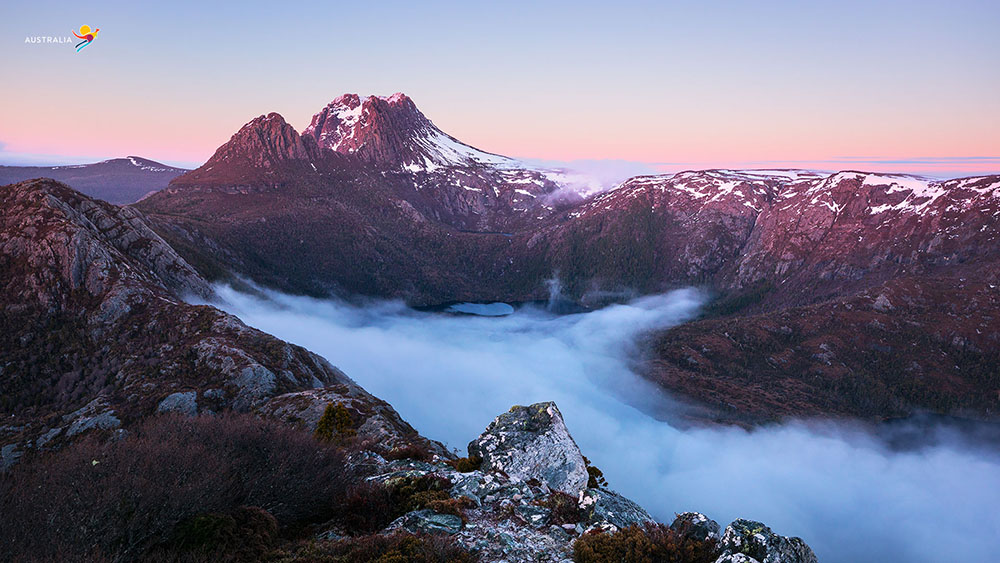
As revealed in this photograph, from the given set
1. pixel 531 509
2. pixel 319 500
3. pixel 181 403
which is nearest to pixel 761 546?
pixel 531 509

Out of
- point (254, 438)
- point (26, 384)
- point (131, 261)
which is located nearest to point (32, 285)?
point (131, 261)

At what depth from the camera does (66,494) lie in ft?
52.8

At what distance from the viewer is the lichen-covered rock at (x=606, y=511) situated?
17828 mm

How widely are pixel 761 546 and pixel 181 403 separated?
234ft

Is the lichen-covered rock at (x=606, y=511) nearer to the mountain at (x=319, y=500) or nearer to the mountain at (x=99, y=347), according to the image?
the mountain at (x=319, y=500)

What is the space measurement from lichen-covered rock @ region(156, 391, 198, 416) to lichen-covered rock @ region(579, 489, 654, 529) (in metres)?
61.1

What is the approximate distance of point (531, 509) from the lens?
62.4 ft

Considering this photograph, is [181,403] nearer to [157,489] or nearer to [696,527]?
[157,489]

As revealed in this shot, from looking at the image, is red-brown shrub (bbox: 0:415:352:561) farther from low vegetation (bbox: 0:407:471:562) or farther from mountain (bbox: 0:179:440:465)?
mountain (bbox: 0:179:440:465)

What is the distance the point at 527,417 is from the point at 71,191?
Answer: 434ft

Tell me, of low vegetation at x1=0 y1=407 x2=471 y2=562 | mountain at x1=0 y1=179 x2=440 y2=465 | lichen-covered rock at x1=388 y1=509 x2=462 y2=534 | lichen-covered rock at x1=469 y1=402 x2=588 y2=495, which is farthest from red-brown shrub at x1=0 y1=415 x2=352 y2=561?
mountain at x1=0 y1=179 x2=440 y2=465

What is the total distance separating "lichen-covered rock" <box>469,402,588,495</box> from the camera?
25.1 m

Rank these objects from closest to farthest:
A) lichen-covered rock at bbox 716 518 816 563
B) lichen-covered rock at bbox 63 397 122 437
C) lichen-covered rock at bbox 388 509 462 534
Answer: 1. lichen-covered rock at bbox 716 518 816 563
2. lichen-covered rock at bbox 388 509 462 534
3. lichen-covered rock at bbox 63 397 122 437

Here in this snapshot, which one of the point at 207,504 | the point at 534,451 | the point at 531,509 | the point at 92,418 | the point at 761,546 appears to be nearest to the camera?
the point at 761,546
